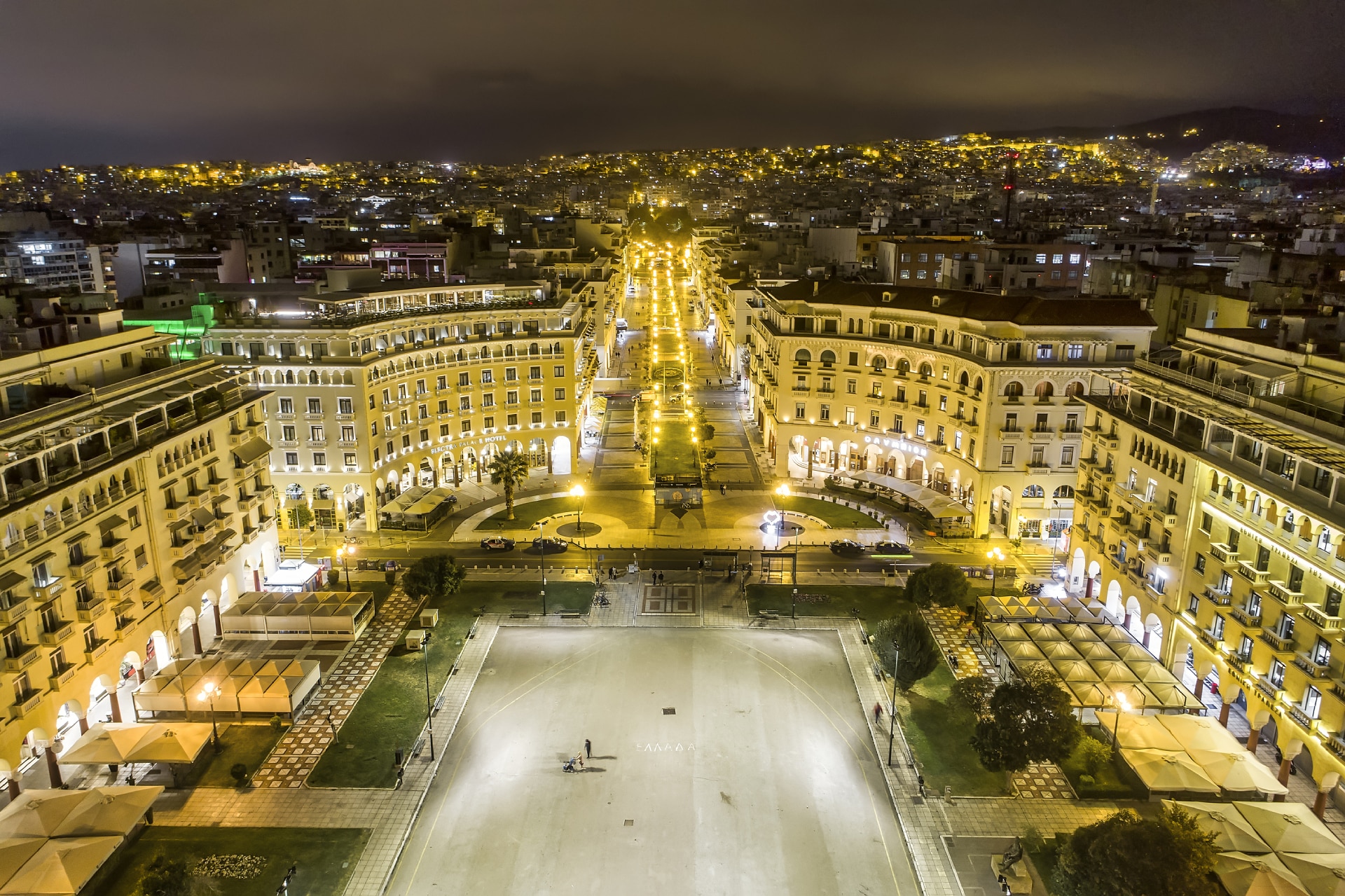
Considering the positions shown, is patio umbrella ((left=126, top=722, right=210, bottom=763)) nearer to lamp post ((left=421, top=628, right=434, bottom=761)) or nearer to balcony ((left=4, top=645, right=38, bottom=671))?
balcony ((left=4, top=645, right=38, bottom=671))

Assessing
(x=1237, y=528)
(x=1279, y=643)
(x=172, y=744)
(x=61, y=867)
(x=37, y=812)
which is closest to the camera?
(x=61, y=867)

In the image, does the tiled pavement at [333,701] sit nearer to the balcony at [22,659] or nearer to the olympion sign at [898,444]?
the balcony at [22,659]

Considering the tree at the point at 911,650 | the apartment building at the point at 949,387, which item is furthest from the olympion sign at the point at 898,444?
the tree at the point at 911,650

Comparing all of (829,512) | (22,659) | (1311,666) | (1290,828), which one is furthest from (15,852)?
(829,512)

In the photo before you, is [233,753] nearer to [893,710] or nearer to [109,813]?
[109,813]

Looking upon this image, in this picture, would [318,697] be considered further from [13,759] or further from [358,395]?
[358,395]

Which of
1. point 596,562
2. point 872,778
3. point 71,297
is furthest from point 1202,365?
point 71,297
